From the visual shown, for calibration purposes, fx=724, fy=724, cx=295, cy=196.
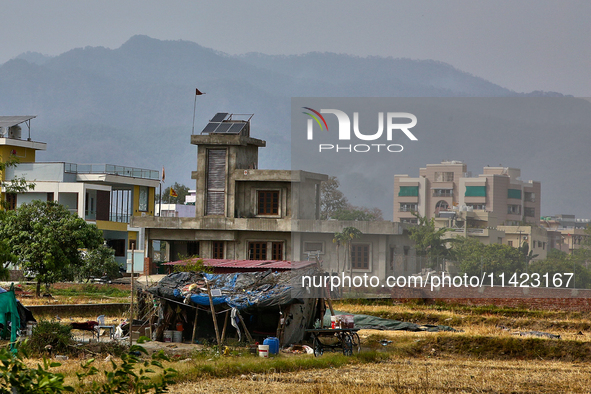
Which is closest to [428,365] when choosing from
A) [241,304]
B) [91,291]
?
[241,304]

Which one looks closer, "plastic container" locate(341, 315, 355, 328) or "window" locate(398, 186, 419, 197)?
"plastic container" locate(341, 315, 355, 328)

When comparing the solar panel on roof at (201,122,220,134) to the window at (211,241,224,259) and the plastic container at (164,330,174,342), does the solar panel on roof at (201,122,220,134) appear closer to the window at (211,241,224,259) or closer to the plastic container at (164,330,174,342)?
the window at (211,241,224,259)

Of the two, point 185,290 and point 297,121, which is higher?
point 297,121

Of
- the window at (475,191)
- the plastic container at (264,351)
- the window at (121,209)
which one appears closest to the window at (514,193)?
the window at (475,191)

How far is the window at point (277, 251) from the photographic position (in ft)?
136

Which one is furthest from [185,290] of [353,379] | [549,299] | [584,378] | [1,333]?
[549,299]

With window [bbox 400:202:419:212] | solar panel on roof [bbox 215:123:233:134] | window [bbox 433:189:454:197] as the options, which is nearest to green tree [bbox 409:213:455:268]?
window [bbox 400:202:419:212]

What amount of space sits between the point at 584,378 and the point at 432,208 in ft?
24.4

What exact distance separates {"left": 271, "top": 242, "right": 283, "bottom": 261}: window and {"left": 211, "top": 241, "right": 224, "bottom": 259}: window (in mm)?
3060

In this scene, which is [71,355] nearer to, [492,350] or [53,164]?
[492,350]

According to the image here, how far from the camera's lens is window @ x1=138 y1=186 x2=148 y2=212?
66875mm

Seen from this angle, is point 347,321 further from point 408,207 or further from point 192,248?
point 192,248

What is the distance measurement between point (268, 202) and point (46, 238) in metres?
12.5

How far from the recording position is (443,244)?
23641 millimetres
